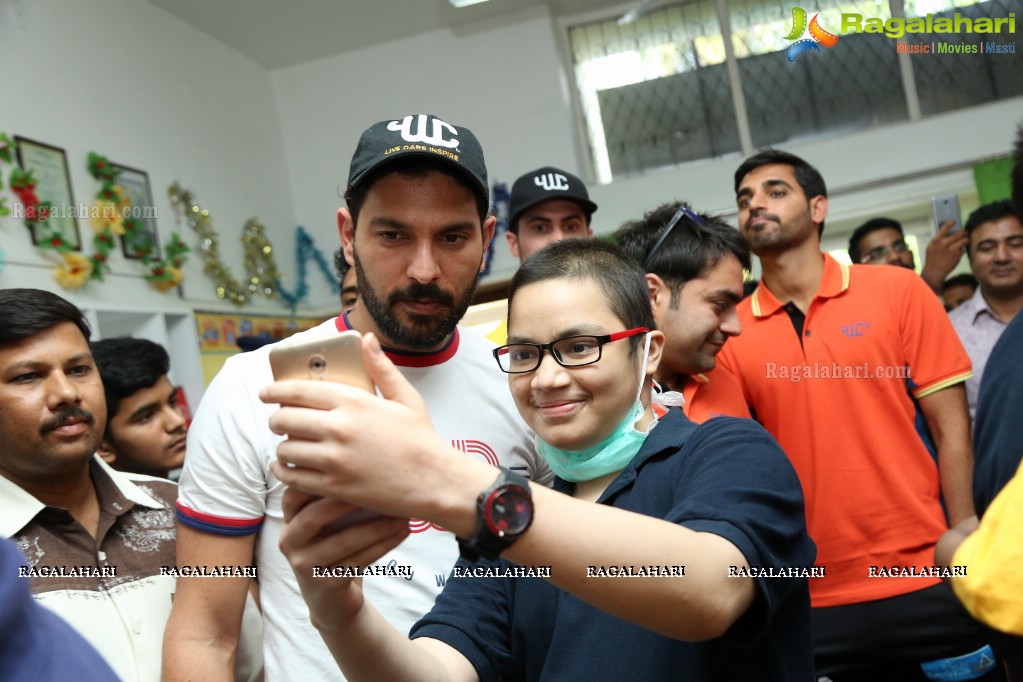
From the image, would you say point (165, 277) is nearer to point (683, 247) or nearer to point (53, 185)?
point (53, 185)

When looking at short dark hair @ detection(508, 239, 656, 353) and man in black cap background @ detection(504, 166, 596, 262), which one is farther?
man in black cap background @ detection(504, 166, 596, 262)

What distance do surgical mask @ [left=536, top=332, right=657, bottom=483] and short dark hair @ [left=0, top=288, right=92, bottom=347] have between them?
120 centimetres

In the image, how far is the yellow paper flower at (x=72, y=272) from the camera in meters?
4.19

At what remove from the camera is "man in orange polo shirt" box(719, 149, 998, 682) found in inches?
81.2

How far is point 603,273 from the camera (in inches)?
48.4

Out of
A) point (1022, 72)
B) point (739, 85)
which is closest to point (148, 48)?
point (739, 85)

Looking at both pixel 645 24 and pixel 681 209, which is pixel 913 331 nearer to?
pixel 681 209

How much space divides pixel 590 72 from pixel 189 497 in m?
5.87

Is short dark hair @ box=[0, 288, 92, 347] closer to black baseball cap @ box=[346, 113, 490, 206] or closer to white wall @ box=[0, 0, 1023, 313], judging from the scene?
black baseball cap @ box=[346, 113, 490, 206]

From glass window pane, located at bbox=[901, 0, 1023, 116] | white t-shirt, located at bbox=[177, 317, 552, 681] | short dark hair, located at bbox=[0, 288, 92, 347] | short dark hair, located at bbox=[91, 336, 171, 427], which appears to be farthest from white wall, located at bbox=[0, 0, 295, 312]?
glass window pane, located at bbox=[901, 0, 1023, 116]

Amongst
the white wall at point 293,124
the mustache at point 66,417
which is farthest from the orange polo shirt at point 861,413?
the white wall at point 293,124

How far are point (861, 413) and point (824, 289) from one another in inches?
15.4

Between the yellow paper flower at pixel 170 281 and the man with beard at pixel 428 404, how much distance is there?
152 inches

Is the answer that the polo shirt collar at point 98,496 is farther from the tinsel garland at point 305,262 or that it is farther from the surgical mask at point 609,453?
the tinsel garland at point 305,262
